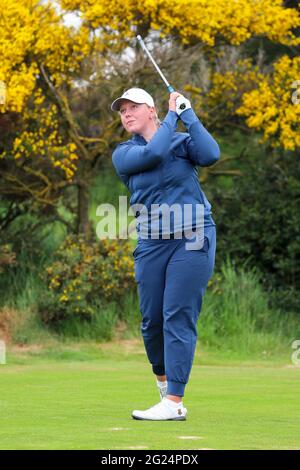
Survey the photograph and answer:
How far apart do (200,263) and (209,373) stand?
5.22m

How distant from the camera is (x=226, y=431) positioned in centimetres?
643

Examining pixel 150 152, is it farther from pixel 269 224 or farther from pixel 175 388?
pixel 269 224

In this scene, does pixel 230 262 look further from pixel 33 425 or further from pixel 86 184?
pixel 33 425

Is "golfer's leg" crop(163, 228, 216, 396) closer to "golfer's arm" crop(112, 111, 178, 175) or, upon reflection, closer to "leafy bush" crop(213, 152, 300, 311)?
"golfer's arm" crop(112, 111, 178, 175)

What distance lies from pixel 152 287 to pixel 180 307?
0.25m

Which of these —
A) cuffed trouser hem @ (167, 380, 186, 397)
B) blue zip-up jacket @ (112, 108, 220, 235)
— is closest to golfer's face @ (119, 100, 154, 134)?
blue zip-up jacket @ (112, 108, 220, 235)

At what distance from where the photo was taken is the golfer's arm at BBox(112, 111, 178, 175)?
6.87 meters

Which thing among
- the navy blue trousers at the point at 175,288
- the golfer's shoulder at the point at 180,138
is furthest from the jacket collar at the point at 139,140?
the navy blue trousers at the point at 175,288

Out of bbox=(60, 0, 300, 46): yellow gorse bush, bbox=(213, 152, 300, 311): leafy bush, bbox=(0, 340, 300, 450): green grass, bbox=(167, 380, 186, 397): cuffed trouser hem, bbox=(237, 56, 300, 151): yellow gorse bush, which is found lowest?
bbox=(0, 340, 300, 450): green grass

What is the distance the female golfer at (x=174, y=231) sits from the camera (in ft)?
22.8

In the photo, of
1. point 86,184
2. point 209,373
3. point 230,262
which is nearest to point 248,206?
point 230,262

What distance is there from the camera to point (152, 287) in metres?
7.13

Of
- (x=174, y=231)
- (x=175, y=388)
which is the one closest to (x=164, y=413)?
(x=175, y=388)

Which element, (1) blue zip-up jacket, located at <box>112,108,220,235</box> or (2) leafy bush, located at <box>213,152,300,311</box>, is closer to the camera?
(1) blue zip-up jacket, located at <box>112,108,220,235</box>
